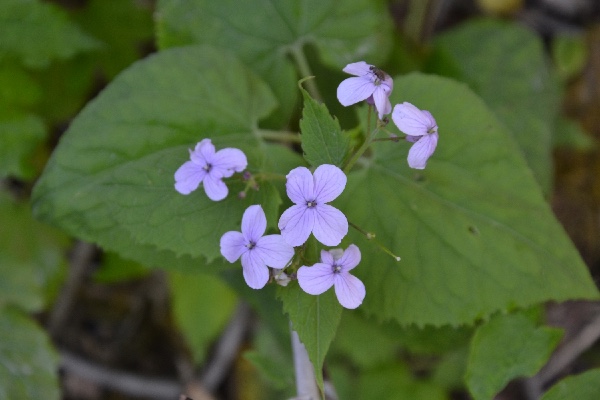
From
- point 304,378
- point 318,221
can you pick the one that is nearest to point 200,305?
point 304,378

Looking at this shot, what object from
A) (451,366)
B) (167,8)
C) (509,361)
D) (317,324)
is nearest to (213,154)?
(317,324)

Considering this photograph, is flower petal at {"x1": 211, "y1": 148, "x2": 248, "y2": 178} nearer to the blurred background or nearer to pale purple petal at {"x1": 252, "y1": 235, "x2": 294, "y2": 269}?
pale purple petal at {"x1": 252, "y1": 235, "x2": 294, "y2": 269}

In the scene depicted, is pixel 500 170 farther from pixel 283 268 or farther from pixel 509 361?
pixel 283 268

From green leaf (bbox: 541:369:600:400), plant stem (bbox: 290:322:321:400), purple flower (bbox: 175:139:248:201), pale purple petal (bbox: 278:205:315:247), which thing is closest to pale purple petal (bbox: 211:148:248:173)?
purple flower (bbox: 175:139:248:201)

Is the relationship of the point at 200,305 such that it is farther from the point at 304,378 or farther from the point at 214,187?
the point at 214,187

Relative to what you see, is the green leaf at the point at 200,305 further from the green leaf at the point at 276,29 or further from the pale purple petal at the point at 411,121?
the pale purple petal at the point at 411,121

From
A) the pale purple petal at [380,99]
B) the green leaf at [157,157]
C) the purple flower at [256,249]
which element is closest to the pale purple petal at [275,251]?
the purple flower at [256,249]
